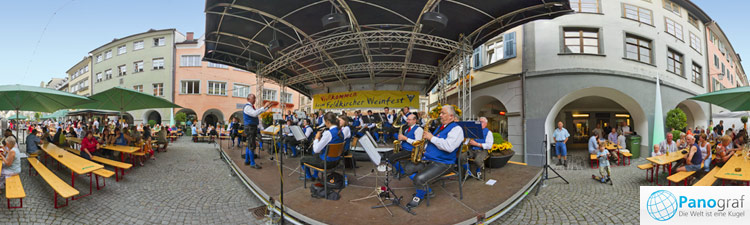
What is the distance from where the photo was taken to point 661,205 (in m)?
3.56

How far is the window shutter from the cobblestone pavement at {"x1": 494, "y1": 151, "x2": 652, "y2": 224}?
5.55 meters

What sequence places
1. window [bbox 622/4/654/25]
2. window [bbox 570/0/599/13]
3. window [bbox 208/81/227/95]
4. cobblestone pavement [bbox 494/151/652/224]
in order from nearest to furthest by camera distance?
cobblestone pavement [bbox 494/151/652/224]
window [bbox 570/0/599/13]
window [bbox 622/4/654/25]
window [bbox 208/81/227/95]

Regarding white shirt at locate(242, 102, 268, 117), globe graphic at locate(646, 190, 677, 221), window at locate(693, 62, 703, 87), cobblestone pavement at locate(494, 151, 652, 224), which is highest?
window at locate(693, 62, 703, 87)

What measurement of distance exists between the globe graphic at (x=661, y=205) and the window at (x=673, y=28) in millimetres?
12430

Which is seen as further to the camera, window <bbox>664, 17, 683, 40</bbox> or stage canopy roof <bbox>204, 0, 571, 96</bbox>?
window <bbox>664, 17, 683, 40</bbox>

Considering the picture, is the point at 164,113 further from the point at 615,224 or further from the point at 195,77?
the point at 615,224

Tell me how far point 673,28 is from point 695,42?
3206mm

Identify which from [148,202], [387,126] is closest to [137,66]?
[387,126]

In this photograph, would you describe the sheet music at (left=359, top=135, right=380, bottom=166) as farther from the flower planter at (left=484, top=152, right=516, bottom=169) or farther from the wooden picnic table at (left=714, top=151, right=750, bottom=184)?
the wooden picnic table at (left=714, top=151, right=750, bottom=184)

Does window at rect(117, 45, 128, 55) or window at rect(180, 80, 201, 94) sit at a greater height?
window at rect(117, 45, 128, 55)

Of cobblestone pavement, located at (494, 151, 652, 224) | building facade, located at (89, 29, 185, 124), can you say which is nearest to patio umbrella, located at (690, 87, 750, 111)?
cobblestone pavement, located at (494, 151, 652, 224)

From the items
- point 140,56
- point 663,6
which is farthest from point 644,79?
point 140,56

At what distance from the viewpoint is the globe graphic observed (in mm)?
3516

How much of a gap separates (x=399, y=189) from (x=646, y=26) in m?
13.3
